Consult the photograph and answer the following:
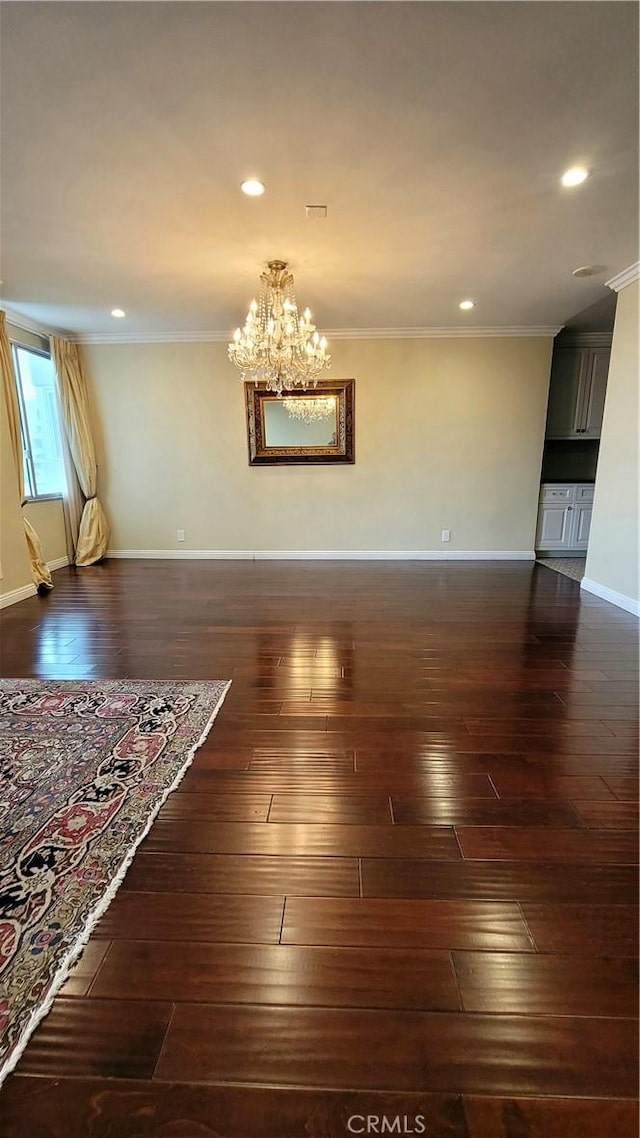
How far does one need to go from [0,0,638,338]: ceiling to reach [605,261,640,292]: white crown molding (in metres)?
0.08

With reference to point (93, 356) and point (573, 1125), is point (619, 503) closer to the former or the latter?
point (573, 1125)

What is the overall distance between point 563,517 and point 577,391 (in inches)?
64.7

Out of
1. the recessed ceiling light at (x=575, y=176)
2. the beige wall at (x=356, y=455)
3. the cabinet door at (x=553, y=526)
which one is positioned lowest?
the cabinet door at (x=553, y=526)

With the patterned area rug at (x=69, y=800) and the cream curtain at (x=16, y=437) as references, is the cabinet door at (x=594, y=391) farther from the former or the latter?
the cream curtain at (x=16, y=437)

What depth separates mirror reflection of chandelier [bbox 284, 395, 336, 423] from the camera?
547 cm

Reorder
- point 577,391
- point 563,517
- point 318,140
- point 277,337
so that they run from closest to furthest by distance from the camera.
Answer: point 318,140
point 277,337
point 563,517
point 577,391

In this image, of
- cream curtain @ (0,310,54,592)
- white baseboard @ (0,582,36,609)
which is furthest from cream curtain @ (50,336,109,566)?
white baseboard @ (0,582,36,609)

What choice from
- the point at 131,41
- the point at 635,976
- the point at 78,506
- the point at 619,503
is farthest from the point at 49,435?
the point at 635,976

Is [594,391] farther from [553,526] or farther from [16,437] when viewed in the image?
[16,437]

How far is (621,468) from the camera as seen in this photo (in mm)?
3941

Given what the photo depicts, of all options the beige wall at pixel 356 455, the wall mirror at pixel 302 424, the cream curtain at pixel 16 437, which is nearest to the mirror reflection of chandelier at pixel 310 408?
the wall mirror at pixel 302 424

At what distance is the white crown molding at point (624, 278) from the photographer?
142 inches

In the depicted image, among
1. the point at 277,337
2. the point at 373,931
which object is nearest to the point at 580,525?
the point at 277,337

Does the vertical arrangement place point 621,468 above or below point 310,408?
below
